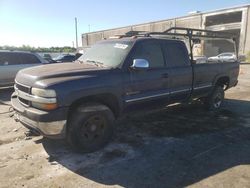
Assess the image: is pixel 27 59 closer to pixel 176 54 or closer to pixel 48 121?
pixel 176 54

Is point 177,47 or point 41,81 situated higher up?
point 177,47

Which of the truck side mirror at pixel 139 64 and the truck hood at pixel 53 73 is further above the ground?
the truck side mirror at pixel 139 64

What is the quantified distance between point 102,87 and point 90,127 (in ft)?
2.36

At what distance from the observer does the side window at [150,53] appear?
5133 mm

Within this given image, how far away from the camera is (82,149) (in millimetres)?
4418

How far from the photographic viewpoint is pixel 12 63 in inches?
417

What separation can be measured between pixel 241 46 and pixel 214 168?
1599 inches

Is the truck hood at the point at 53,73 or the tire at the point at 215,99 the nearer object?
Result: the truck hood at the point at 53,73

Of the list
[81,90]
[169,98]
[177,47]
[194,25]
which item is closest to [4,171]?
[81,90]

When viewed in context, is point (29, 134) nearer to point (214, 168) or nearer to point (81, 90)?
point (81, 90)

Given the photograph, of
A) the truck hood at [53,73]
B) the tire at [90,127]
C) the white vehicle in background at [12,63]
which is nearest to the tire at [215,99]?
the tire at [90,127]

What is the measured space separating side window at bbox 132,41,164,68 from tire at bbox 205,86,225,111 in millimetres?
2579

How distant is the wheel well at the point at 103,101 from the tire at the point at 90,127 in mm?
83

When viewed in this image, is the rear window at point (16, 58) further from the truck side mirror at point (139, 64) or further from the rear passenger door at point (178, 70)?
the truck side mirror at point (139, 64)
